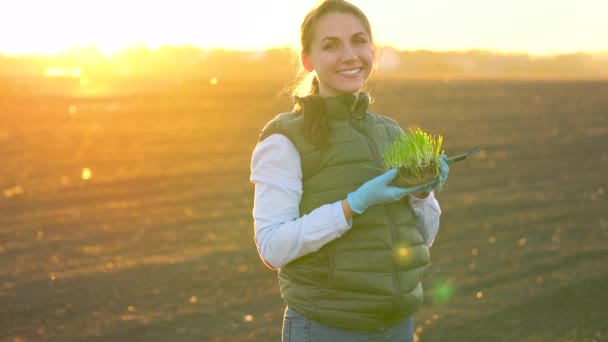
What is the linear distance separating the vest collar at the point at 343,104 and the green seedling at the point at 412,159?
0.15m

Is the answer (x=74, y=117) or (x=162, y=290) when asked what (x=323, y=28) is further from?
(x=74, y=117)

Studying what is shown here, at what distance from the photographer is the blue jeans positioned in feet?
7.36

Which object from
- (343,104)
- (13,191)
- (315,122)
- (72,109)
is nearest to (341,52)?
(343,104)

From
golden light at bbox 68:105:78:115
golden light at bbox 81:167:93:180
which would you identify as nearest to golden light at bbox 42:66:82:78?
golden light at bbox 68:105:78:115

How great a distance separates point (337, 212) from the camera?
212 cm

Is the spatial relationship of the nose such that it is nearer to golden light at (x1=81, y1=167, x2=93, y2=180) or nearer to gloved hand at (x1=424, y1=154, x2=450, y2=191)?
gloved hand at (x1=424, y1=154, x2=450, y2=191)

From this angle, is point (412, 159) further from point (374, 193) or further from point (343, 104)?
point (343, 104)

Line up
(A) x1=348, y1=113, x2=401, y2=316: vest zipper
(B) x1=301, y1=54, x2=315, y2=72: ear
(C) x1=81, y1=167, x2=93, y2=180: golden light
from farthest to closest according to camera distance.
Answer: (C) x1=81, y1=167, x2=93, y2=180: golden light
(B) x1=301, y1=54, x2=315, y2=72: ear
(A) x1=348, y1=113, x2=401, y2=316: vest zipper

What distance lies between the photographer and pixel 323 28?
7.71 feet

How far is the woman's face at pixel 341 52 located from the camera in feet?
7.67

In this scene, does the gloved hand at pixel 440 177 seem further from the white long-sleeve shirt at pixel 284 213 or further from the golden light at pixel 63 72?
the golden light at pixel 63 72

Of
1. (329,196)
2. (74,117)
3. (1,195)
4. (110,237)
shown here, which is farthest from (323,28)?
(74,117)

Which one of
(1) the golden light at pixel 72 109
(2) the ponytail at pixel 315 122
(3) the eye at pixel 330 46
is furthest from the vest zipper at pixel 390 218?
(1) the golden light at pixel 72 109

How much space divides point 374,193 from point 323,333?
0.47m
